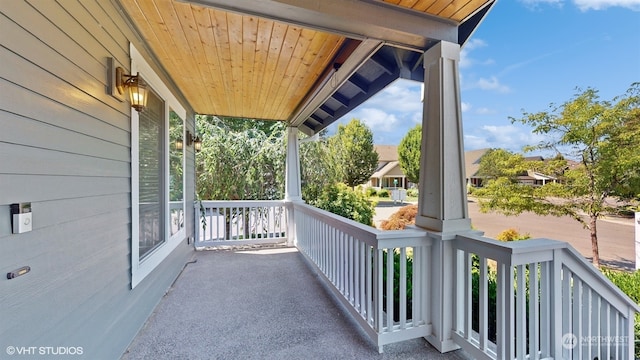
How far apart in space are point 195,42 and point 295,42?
3.13ft

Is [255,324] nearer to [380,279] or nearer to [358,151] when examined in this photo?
[380,279]

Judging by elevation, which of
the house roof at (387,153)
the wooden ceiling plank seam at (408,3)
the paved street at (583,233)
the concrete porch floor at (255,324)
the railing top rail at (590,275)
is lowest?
the paved street at (583,233)

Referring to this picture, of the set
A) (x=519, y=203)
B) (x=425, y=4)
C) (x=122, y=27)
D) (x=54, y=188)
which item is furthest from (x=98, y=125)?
(x=519, y=203)

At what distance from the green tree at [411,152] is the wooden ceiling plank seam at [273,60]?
15.6 meters

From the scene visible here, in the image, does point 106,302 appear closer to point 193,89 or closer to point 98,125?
point 98,125

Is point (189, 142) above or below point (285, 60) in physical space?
below

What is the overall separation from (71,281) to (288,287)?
2308mm

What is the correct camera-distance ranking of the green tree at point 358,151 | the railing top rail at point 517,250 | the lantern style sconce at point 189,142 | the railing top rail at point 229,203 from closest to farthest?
the railing top rail at point 517,250 < the lantern style sconce at point 189,142 < the railing top rail at point 229,203 < the green tree at point 358,151

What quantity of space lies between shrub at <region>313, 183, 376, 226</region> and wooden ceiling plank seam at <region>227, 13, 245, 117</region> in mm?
2831

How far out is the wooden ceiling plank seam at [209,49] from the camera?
7.30ft

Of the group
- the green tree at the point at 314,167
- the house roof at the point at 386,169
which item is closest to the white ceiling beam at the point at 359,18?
the green tree at the point at 314,167

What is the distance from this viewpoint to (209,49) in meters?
2.80

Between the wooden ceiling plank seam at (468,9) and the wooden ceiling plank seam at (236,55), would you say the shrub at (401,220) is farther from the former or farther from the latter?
the wooden ceiling plank seam at (468,9)

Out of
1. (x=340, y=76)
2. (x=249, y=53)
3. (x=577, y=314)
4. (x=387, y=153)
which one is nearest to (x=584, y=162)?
(x=577, y=314)
